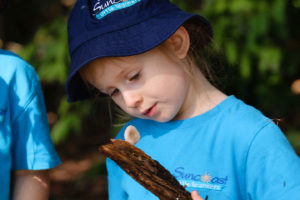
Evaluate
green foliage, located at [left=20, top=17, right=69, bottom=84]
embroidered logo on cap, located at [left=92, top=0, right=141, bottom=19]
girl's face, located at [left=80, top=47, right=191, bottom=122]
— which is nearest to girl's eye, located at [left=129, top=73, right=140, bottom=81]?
girl's face, located at [left=80, top=47, right=191, bottom=122]

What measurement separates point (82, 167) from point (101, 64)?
365 centimetres

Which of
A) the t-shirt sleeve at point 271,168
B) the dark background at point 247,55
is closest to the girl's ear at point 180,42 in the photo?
the t-shirt sleeve at point 271,168

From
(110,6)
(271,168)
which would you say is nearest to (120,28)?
(110,6)

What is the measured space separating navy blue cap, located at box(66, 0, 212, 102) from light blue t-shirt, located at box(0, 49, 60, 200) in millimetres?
196

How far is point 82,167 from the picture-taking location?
4656mm

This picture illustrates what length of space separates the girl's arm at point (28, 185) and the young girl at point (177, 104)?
1.02ft

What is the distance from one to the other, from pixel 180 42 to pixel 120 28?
0.23m

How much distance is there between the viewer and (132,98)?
1183mm

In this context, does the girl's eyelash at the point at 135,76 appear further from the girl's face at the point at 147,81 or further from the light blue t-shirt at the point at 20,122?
the light blue t-shirt at the point at 20,122

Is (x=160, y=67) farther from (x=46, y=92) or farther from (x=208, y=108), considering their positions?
(x=46, y=92)

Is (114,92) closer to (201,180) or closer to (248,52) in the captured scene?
(201,180)

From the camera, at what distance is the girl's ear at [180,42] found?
1.26 meters

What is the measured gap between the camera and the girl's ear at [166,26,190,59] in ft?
4.14

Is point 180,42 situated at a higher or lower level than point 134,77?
higher
